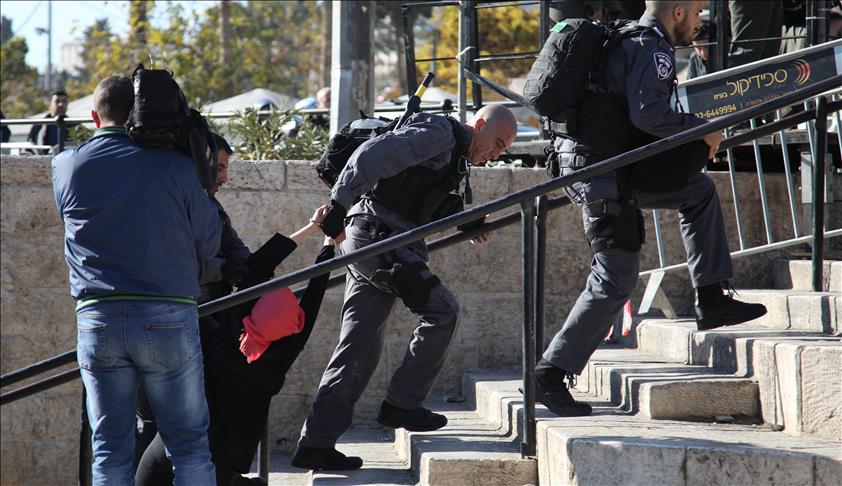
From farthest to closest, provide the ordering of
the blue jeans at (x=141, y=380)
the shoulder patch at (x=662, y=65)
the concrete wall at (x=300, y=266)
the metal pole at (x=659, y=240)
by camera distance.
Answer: the concrete wall at (x=300, y=266) < the metal pole at (x=659, y=240) < the shoulder patch at (x=662, y=65) < the blue jeans at (x=141, y=380)

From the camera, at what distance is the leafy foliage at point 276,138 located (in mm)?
→ 6961

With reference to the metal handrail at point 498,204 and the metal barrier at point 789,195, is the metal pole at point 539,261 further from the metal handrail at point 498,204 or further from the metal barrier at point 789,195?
the metal barrier at point 789,195

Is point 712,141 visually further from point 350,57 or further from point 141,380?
point 350,57

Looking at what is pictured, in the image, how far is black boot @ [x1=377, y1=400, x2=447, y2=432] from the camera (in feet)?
15.1

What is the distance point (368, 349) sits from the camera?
4.64 metres

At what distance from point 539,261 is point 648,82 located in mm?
847

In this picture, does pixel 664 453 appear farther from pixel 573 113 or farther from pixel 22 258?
pixel 22 258

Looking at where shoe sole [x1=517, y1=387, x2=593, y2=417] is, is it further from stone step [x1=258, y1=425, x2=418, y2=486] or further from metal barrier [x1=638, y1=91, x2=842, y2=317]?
metal barrier [x1=638, y1=91, x2=842, y2=317]

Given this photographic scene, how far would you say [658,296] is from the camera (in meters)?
6.00

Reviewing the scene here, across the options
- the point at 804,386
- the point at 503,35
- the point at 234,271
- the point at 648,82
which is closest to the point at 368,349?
the point at 234,271

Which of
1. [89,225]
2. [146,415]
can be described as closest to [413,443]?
[146,415]

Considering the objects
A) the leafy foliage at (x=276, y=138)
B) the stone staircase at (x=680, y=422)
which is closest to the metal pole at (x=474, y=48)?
the leafy foliage at (x=276, y=138)

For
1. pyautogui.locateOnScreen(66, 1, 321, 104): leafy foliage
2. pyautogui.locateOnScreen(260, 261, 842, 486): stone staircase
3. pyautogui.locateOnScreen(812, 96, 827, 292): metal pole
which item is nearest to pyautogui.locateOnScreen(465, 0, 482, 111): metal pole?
pyautogui.locateOnScreen(260, 261, 842, 486): stone staircase

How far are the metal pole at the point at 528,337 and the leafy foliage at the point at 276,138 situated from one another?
9.96 feet
